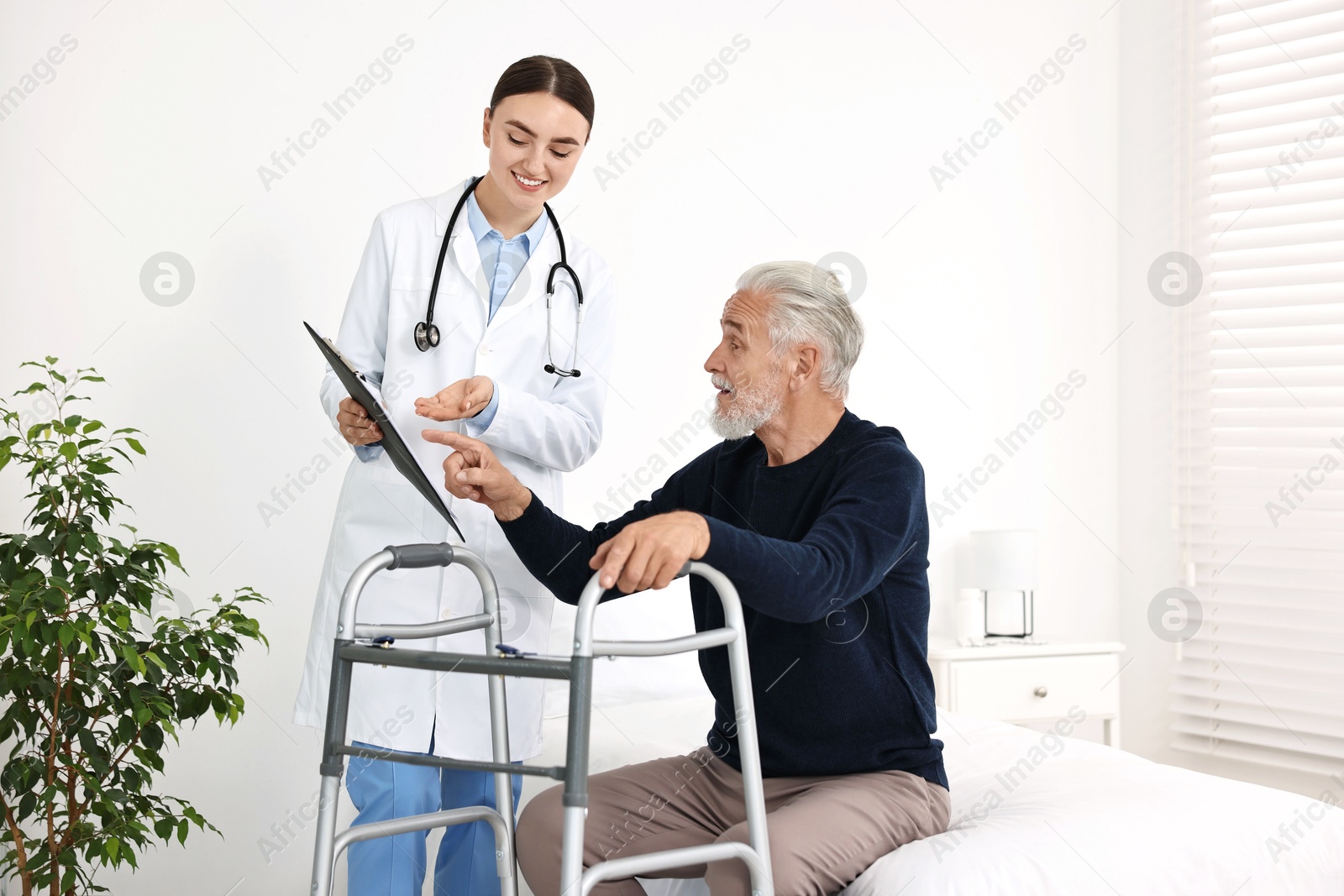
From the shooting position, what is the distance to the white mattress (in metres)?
1.45

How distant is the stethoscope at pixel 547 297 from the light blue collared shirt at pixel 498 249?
1.2 inches

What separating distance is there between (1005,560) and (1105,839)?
1884 mm

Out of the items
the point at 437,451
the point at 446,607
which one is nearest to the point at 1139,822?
the point at 446,607

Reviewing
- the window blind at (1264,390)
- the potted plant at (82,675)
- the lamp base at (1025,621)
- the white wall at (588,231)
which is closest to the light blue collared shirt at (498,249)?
the potted plant at (82,675)

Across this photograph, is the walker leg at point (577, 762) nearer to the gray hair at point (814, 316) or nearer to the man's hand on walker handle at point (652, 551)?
the man's hand on walker handle at point (652, 551)

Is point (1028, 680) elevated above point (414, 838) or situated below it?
above

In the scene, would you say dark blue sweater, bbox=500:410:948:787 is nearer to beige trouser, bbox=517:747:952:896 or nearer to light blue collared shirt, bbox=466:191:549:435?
beige trouser, bbox=517:747:952:896

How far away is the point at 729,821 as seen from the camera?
5.48 feet

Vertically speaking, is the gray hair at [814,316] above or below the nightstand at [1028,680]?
above

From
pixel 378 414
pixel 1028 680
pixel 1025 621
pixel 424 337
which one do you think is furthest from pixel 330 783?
pixel 1025 621

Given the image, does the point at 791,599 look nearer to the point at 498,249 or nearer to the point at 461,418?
the point at 461,418

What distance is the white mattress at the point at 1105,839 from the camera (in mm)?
1450

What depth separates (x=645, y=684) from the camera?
9.04 feet

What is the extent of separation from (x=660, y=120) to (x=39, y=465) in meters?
1.86
